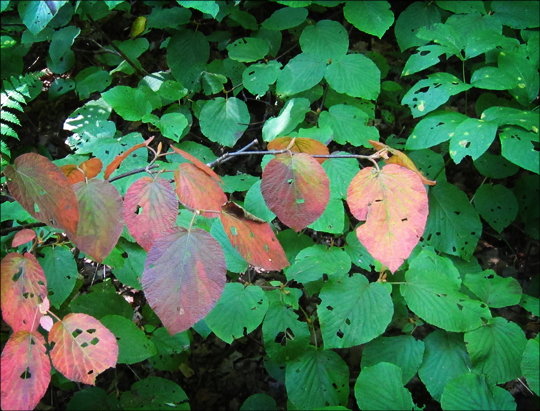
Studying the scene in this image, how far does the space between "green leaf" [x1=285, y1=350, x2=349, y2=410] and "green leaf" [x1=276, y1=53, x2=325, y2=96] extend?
3.96ft

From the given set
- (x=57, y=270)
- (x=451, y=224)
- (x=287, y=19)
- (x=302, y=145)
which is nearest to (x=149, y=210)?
(x=302, y=145)

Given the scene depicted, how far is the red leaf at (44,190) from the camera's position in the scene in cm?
73

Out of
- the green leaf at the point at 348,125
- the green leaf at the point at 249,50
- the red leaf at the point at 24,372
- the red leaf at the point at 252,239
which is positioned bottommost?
the green leaf at the point at 348,125

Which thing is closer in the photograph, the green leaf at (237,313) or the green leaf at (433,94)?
the green leaf at (237,313)

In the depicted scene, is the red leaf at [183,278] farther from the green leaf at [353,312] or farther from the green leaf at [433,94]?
the green leaf at [433,94]

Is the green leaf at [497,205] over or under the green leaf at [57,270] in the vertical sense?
under

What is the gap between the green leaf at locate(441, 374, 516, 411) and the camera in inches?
47.3

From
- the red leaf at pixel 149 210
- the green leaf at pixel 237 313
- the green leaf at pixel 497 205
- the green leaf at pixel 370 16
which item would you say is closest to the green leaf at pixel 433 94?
the green leaf at pixel 370 16

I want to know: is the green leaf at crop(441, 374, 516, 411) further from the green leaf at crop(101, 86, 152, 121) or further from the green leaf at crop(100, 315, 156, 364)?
the green leaf at crop(101, 86, 152, 121)

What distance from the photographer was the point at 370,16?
210 cm

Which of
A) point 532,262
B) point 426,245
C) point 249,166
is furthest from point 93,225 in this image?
point 532,262

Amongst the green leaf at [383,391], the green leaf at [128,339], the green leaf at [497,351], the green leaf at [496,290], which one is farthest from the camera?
the green leaf at [496,290]

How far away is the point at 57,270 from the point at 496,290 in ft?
5.51

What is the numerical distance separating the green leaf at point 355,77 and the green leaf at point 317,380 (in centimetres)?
118
